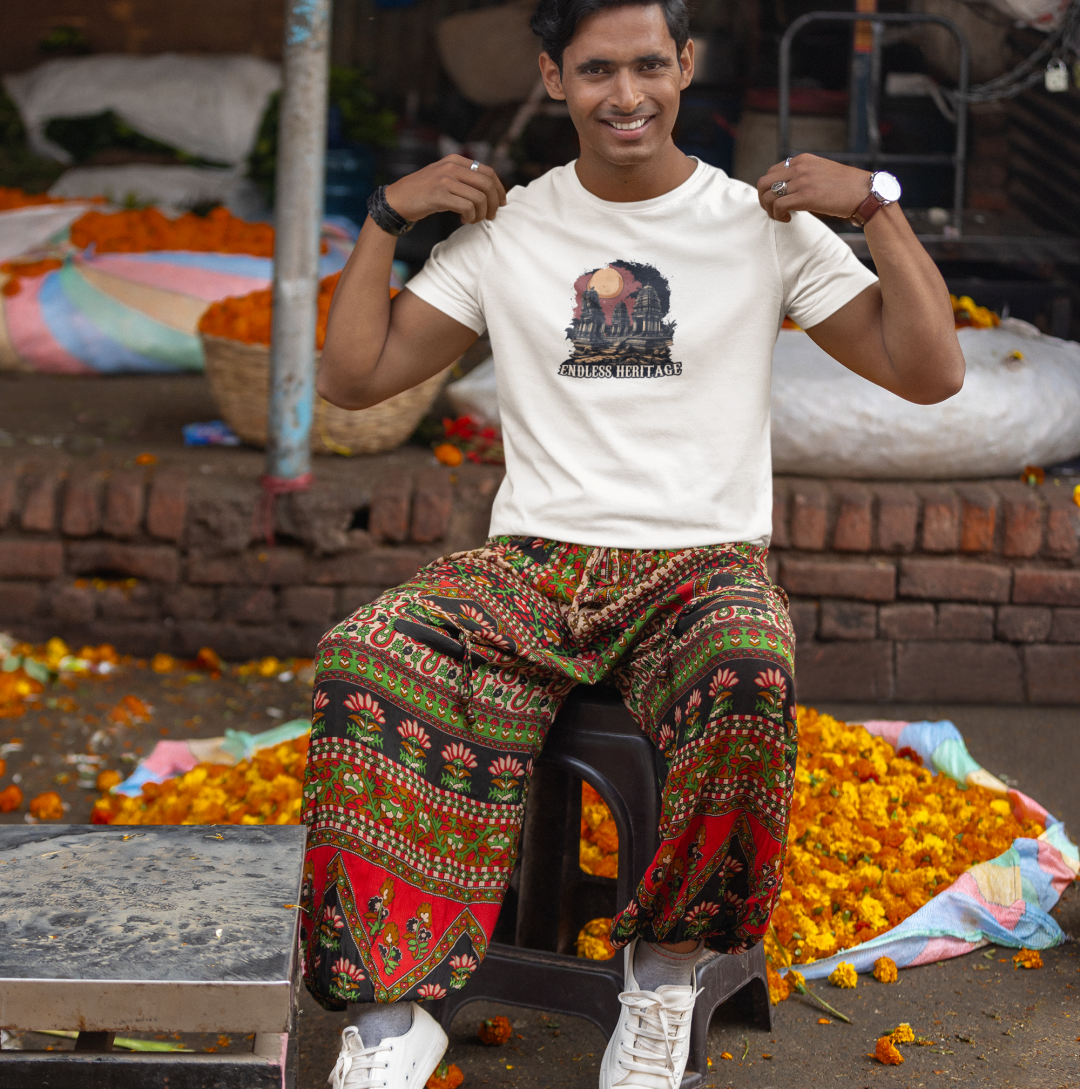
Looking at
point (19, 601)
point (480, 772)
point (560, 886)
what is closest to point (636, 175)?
point (480, 772)

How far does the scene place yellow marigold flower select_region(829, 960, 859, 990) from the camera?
2.12 metres

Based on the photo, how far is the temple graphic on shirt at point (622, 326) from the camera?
1.93 m

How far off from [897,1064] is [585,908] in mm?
550

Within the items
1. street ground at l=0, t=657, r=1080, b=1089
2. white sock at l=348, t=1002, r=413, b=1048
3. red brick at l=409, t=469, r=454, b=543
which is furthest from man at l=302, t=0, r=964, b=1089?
red brick at l=409, t=469, r=454, b=543

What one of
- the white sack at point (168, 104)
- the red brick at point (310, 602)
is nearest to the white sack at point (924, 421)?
the red brick at point (310, 602)

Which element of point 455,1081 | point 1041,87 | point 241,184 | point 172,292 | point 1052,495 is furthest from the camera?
point 241,184

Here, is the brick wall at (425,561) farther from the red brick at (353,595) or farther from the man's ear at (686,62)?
the man's ear at (686,62)

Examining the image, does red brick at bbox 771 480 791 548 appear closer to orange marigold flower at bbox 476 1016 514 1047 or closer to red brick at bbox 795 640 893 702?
red brick at bbox 795 640 893 702

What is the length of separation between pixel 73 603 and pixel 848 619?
201 centimetres

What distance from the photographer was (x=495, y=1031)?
197cm

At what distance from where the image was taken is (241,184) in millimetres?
6141

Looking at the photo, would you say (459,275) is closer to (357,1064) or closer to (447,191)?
(447,191)

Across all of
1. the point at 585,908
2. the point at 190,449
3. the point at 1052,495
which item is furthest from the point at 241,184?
the point at 585,908

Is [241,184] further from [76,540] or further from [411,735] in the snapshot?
[411,735]
